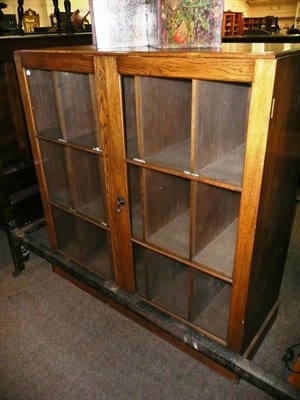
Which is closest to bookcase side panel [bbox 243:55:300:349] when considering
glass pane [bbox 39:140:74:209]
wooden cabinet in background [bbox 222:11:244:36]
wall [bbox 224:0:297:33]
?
glass pane [bbox 39:140:74:209]

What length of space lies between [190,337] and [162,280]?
307mm

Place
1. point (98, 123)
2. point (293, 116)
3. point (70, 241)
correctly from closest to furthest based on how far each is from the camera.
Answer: point (293, 116)
point (98, 123)
point (70, 241)

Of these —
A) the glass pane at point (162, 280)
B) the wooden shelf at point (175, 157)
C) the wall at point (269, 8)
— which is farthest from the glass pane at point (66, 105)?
the wall at point (269, 8)

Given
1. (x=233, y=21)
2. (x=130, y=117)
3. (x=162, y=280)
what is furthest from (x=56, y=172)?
(x=233, y=21)

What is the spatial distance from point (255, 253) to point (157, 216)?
444 millimetres

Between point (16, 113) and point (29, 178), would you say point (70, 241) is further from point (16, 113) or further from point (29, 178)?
point (16, 113)

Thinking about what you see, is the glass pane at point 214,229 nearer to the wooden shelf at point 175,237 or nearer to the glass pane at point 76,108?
the wooden shelf at point 175,237

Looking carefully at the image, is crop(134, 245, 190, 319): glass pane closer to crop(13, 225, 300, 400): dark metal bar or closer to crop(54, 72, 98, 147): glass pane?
crop(13, 225, 300, 400): dark metal bar

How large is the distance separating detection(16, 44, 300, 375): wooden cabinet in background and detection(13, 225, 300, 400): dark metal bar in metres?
0.07

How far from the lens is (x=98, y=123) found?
1230 mm

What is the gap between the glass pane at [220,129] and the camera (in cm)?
100

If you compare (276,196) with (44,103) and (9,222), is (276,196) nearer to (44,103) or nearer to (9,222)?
(44,103)

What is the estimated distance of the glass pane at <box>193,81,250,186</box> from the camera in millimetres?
1005

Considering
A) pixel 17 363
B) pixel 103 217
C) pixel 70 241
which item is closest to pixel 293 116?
pixel 103 217
